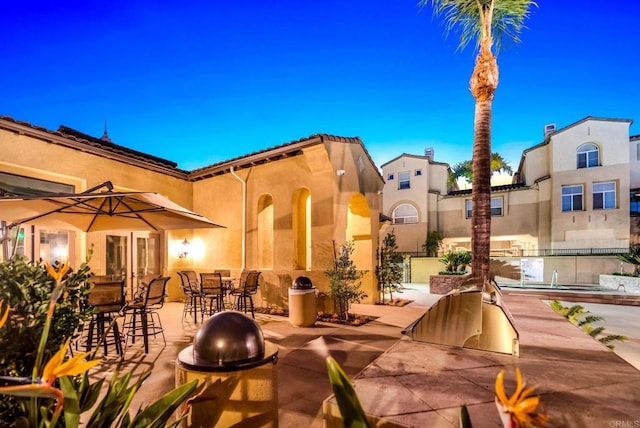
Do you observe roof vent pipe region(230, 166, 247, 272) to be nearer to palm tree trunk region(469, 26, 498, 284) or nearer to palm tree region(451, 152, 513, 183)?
palm tree trunk region(469, 26, 498, 284)

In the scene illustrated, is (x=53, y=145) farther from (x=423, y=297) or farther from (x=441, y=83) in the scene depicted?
(x=441, y=83)

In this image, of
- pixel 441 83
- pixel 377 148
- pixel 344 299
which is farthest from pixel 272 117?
pixel 344 299

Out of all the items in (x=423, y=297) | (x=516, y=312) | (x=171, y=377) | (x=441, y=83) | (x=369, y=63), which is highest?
(x=441, y=83)

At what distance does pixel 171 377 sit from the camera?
4.79 meters

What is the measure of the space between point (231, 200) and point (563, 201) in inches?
865

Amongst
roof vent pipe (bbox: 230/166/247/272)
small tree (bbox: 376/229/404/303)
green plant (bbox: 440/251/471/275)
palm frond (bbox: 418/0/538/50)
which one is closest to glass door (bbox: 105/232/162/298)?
roof vent pipe (bbox: 230/166/247/272)

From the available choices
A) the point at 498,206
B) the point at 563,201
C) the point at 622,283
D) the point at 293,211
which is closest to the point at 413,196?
the point at 498,206

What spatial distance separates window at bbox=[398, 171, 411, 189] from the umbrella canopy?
74.2 feet

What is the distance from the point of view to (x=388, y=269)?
37.9ft

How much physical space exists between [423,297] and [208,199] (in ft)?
33.8

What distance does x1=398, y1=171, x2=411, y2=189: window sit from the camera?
86.7 ft

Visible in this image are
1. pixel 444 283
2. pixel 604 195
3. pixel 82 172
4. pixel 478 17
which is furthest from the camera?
pixel 604 195

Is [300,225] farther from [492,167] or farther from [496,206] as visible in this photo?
[492,167]

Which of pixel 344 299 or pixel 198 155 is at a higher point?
pixel 198 155
